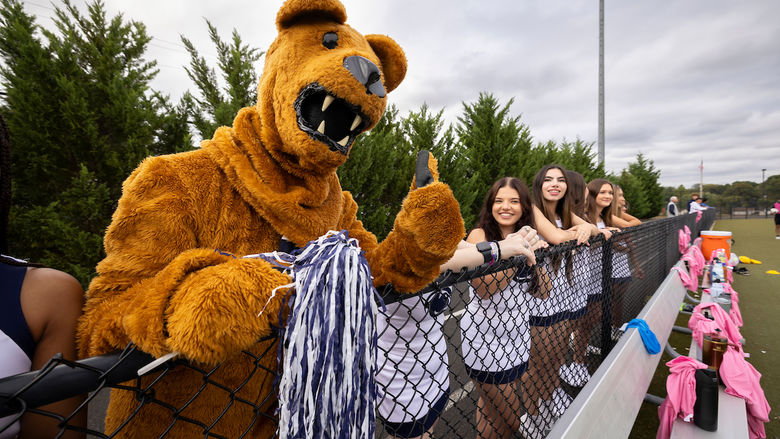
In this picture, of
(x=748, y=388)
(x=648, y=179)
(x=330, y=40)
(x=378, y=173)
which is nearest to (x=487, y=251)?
(x=330, y=40)

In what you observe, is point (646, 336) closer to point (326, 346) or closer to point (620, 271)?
point (620, 271)

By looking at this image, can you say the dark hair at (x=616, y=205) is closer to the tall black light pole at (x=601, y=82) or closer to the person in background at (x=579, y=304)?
the person in background at (x=579, y=304)

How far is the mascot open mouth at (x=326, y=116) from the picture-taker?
4.11 ft

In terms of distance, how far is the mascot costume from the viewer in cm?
76

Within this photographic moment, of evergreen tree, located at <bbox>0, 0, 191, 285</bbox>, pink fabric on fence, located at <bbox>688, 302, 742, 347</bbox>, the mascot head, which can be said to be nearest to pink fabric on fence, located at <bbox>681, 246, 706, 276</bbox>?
pink fabric on fence, located at <bbox>688, 302, 742, 347</bbox>

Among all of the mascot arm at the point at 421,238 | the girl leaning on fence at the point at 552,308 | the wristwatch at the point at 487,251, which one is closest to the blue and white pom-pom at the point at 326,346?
the mascot arm at the point at 421,238

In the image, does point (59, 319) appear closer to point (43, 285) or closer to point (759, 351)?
point (43, 285)

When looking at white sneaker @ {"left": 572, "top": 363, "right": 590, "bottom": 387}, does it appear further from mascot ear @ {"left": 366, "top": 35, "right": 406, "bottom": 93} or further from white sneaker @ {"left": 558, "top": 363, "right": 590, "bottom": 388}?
mascot ear @ {"left": 366, "top": 35, "right": 406, "bottom": 93}

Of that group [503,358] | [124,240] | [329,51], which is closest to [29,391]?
[124,240]

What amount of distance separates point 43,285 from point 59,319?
0.36ft

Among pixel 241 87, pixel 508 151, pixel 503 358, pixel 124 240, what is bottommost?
pixel 503 358

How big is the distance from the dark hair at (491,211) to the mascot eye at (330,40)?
1.74 m

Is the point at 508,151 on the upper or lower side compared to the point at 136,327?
upper

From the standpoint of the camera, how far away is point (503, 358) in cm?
212
